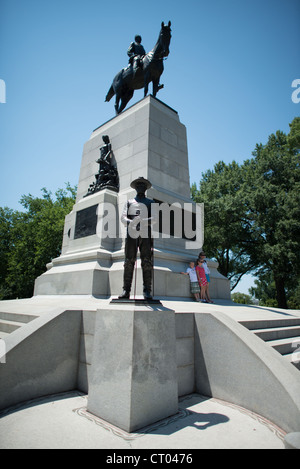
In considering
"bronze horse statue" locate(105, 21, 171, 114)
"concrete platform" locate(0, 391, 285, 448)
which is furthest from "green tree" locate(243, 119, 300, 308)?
"concrete platform" locate(0, 391, 285, 448)

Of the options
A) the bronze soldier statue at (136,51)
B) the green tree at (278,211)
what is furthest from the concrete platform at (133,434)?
the green tree at (278,211)

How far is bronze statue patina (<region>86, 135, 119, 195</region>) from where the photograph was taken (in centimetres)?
1141

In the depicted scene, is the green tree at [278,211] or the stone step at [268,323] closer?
the stone step at [268,323]

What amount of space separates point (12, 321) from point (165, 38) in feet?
41.3

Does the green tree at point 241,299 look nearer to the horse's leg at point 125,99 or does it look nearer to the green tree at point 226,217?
the green tree at point 226,217

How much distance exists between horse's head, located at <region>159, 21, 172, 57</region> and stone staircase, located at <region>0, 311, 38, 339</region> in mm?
12143

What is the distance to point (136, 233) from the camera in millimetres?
5023

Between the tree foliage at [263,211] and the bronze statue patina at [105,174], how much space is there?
599 inches

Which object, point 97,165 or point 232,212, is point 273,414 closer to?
point 97,165

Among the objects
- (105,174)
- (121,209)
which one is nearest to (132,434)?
(121,209)

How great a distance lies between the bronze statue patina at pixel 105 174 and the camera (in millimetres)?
11406

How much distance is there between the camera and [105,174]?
11547mm

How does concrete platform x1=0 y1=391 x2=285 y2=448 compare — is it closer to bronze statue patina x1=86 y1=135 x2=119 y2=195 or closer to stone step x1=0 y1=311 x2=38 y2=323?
stone step x1=0 y1=311 x2=38 y2=323
